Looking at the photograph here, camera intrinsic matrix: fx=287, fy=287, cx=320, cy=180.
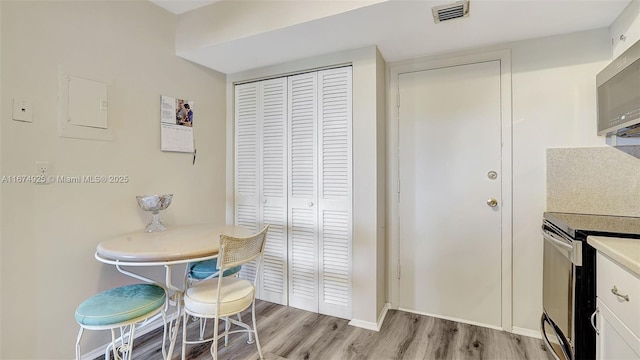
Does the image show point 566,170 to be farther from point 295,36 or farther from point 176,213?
point 176,213

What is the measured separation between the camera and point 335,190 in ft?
7.98

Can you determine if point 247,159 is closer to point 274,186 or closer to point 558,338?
point 274,186

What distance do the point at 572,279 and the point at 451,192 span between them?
3.33 ft

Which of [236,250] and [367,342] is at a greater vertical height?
[236,250]

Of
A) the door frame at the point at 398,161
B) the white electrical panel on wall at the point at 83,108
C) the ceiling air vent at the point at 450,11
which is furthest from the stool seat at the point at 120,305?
the ceiling air vent at the point at 450,11

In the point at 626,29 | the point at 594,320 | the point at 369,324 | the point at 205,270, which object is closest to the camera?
the point at 594,320

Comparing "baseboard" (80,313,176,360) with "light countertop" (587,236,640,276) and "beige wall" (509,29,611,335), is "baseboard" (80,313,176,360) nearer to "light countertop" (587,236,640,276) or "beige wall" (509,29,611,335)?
"light countertop" (587,236,640,276)

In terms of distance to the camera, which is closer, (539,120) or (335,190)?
(539,120)

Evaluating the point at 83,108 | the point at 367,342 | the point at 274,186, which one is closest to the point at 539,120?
the point at 367,342

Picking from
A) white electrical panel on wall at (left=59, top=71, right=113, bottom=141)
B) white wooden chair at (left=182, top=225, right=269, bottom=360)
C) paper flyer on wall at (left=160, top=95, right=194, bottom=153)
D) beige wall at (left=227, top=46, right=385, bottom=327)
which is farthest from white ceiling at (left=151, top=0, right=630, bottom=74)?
white wooden chair at (left=182, top=225, right=269, bottom=360)

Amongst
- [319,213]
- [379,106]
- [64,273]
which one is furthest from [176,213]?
[379,106]

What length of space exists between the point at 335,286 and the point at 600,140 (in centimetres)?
218

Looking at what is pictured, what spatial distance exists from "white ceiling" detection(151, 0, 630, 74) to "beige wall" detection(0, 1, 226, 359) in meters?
0.39

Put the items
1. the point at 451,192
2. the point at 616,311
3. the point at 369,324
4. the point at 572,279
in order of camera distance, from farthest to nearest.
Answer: the point at 451,192, the point at 369,324, the point at 572,279, the point at 616,311
